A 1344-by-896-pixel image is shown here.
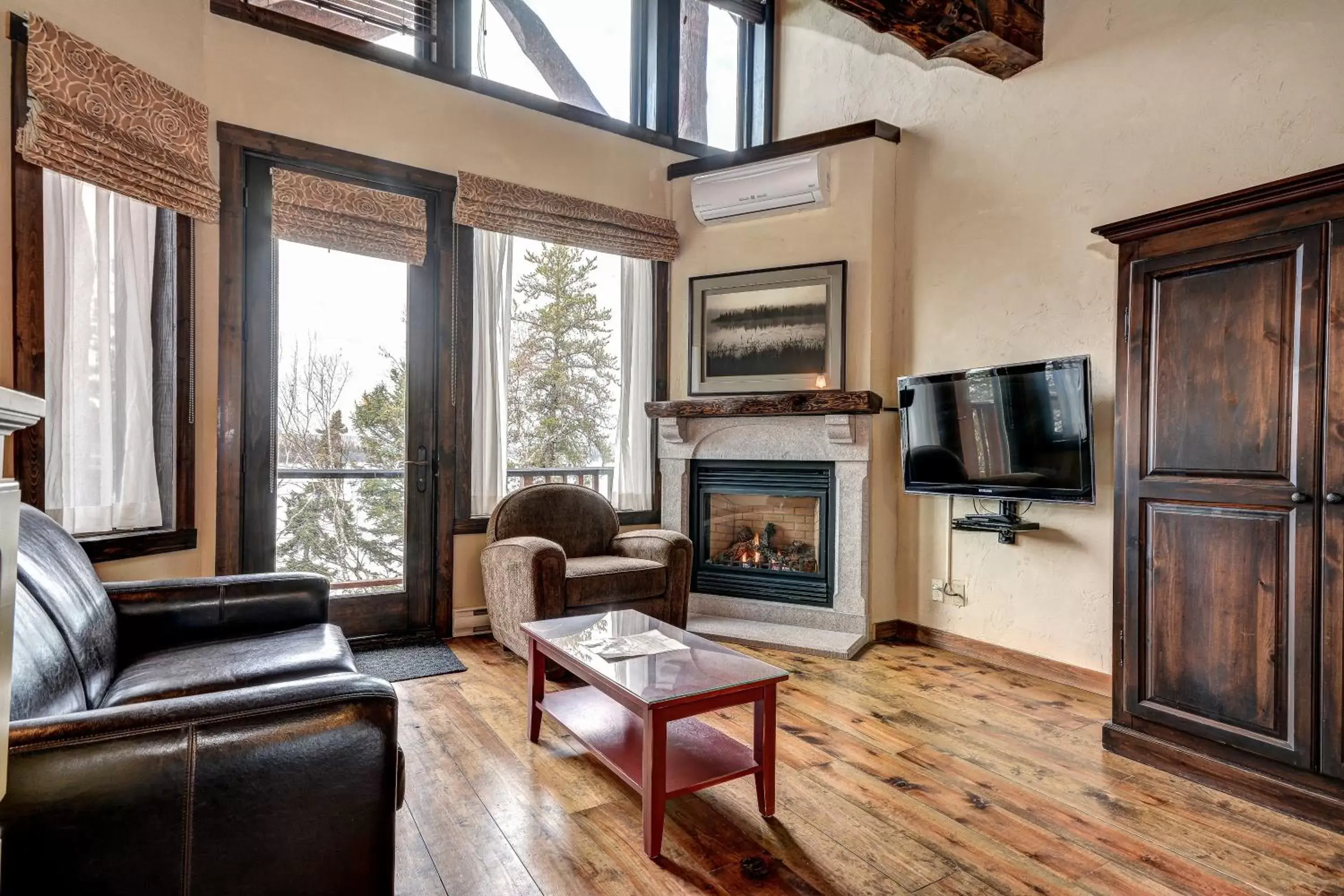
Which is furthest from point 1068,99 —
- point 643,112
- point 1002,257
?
point 643,112

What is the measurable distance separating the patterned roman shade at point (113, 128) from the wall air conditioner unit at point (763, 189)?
2531mm

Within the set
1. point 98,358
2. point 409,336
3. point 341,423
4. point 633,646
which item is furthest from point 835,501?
point 98,358

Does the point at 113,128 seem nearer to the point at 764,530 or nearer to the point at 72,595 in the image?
the point at 72,595

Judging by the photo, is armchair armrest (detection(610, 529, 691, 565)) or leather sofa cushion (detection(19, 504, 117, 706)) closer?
leather sofa cushion (detection(19, 504, 117, 706))

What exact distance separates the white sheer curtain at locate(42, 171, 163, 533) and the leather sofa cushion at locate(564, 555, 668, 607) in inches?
69.2

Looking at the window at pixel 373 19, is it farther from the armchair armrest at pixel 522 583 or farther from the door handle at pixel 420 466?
the armchair armrest at pixel 522 583

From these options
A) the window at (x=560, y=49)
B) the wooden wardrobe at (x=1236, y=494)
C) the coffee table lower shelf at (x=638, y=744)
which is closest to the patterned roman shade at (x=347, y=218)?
the window at (x=560, y=49)

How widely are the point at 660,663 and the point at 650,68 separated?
3915 mm

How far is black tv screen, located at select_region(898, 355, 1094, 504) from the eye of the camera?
3156 millimetres

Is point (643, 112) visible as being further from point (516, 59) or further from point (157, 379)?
point (157, 379)

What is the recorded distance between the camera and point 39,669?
153 cm

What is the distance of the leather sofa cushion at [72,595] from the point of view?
1805 mm

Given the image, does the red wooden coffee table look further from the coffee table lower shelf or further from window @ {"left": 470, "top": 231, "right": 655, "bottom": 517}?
window @ {"left": 470, "top": 231, "right": 655, "bottom": 517}

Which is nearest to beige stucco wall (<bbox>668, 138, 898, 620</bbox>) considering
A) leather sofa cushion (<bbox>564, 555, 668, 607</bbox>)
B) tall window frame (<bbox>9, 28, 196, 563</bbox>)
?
leather sofa cushion (<bbox>564, 555, 668, 607</bbox>)
